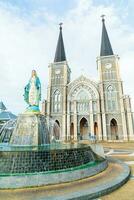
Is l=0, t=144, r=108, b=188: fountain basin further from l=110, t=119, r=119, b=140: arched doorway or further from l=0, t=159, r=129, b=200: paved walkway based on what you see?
l=110, t=119, r=119, b=140: arched doorway

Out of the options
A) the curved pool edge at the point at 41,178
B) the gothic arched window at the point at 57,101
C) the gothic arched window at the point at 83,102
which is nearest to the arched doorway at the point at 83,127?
the gothic arched window at the point at 83,102

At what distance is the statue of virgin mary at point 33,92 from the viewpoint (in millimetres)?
10834

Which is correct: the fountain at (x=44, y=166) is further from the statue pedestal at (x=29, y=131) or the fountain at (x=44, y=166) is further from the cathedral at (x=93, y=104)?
the cathedral at (x=93, y=104)

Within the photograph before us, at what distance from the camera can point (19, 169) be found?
5.74 m

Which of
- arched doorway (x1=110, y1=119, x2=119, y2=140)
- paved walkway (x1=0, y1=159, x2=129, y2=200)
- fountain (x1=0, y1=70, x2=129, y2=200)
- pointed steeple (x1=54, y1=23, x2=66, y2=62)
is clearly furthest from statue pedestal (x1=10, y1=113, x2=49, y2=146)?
pointed steeple (x1=54, y1=23, x2=66, y2=62)

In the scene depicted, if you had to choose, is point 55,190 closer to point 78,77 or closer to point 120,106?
point 120,106

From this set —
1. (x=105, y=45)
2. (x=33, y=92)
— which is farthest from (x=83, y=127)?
A: (x=33, y=92)

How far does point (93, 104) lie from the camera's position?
4038 centimetres

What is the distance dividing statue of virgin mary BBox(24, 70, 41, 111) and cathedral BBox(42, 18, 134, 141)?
24743mm

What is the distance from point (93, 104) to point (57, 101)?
9889 millimetres

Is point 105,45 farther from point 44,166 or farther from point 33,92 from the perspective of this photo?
point 44,166

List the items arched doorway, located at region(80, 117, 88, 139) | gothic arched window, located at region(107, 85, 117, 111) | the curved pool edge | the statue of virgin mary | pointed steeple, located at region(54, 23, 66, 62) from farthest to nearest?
pointed steeple, located at region(54, 23, 66, 62)
arched doorway, located at region(80, 117, 88, 139)
gothic arched window, located at region(107, 85, 117, 111)
the statue of virgin mary
the curved pool edge

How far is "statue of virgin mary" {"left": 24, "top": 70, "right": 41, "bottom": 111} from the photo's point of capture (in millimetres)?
10834

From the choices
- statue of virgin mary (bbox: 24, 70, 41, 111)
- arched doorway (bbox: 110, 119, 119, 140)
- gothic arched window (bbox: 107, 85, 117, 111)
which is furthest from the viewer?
arched doorway (bbox: 110, 119, 119, 140)
